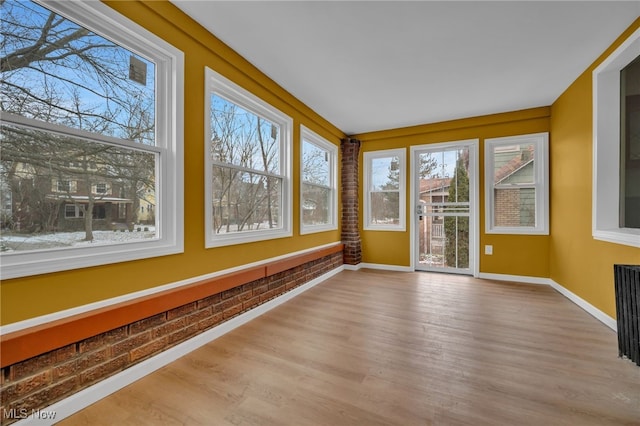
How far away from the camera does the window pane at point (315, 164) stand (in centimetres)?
410

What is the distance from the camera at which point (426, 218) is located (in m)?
4.88

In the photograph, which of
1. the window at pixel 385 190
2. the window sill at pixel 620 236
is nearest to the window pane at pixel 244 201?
the window at pixel 385 190

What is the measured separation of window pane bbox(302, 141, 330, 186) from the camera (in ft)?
13.4

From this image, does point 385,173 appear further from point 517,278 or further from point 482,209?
point 517,278

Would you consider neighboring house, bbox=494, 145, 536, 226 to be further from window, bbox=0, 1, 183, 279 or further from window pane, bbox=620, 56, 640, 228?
window, bbox=0, 1, 183, 279

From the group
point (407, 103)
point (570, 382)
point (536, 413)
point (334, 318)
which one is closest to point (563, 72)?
point (407, 103)

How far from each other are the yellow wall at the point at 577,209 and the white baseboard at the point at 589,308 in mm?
46

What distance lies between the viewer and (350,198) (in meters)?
5.17

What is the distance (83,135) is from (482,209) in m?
5.04

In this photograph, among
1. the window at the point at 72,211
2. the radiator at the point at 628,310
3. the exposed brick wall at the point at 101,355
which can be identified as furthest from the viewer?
the radiator at the point at 628,310

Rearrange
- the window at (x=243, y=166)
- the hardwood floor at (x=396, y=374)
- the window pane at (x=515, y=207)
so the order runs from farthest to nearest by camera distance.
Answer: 1. the window pane at (x=515, y=207)
2. the window at (x=243, y=166)
3. the hardwood floor at (x=396, y=374)

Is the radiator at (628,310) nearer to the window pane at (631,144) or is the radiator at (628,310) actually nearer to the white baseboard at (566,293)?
the white baseboard at (566,293)

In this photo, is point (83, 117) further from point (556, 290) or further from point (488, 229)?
point (556, 290)

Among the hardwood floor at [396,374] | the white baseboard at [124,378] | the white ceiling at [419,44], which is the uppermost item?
the white ceiling at [419,44]
